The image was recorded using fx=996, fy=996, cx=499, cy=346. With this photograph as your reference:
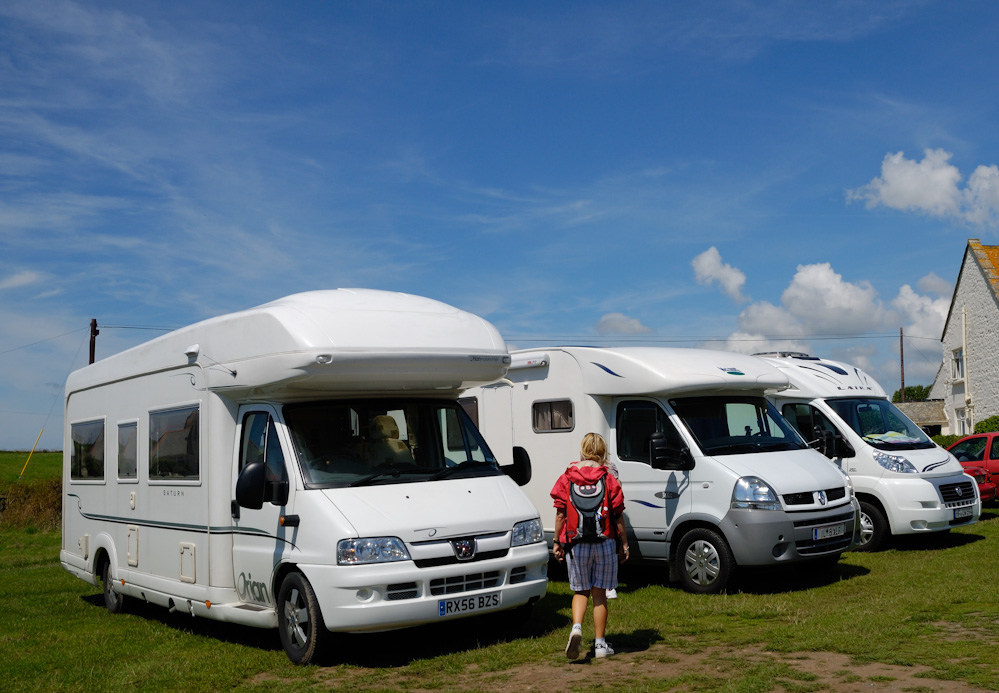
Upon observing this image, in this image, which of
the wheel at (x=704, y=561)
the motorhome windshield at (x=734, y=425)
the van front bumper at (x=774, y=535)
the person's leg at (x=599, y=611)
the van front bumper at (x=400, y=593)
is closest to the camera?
the van front bumper at (x=400, y=593)

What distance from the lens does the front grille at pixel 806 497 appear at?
10.4 m

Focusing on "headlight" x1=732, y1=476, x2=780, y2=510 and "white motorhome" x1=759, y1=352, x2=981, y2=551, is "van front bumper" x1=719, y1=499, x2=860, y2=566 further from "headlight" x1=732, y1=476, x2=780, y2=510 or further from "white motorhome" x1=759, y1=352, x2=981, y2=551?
"white motorhome" x1=759, y1=352, x2=981, y2=551

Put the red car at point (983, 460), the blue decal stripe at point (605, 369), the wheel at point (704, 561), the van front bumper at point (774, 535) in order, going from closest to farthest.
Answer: the van front bumper at point (774, 535) < the wheel at point (704, 561) < the blue decal stripe at point (605, 369) < the red car at point (983, 460)

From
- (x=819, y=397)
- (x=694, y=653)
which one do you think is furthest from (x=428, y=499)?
(x=819, y=397)

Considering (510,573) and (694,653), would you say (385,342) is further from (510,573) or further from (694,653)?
(694,653)

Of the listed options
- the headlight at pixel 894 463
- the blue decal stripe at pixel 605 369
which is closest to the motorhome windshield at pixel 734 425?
the blue decal stripe at pixel 605 369

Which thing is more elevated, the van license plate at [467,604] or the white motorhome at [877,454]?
the white motorhome at [877,454]

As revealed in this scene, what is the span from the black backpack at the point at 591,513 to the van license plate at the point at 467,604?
2.75ft

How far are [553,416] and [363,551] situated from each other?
499cm

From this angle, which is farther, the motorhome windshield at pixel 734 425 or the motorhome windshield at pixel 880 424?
the motorhome windshield at pixel 880 424

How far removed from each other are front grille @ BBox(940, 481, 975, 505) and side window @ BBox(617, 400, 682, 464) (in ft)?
14.5

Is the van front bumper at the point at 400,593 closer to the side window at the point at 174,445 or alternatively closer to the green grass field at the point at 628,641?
the green grass field at the point at 628,641

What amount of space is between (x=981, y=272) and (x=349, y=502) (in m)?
31.4

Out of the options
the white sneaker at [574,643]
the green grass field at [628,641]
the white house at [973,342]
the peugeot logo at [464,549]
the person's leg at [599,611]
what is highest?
the white house at [973,342]
